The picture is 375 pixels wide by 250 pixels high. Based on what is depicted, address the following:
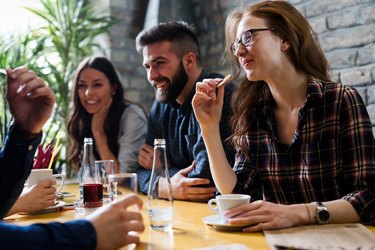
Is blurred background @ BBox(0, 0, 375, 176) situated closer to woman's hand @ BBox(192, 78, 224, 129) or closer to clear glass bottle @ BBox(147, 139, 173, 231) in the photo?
woman's hand @ BBox(192, 78, 224, 129)

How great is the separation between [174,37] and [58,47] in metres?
1.54

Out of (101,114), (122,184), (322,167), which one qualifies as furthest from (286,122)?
(101,114)

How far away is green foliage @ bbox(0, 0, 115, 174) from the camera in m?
3.30

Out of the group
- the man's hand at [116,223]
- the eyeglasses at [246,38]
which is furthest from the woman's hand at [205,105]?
the man's hand at [116,223]

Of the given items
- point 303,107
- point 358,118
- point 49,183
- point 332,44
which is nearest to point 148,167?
point 49,183

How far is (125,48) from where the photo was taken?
390 cm

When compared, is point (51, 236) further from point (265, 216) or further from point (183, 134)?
point (183, 134)

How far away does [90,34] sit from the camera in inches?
143

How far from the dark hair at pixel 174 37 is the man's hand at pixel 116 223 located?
149 centimetres

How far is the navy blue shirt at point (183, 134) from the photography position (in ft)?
5.81

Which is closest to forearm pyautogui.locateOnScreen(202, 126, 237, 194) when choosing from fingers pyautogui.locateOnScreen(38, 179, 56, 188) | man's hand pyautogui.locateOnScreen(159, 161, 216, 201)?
man's hand pyautogui.locateOnScreen(159, 161, 216, 201)

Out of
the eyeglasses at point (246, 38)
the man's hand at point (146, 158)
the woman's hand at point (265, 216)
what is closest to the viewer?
the woman's hand at point (265, 216)

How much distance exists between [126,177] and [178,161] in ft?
3.33

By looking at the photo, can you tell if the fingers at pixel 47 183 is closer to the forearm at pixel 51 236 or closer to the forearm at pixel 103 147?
the forearm at pixel 51 236
